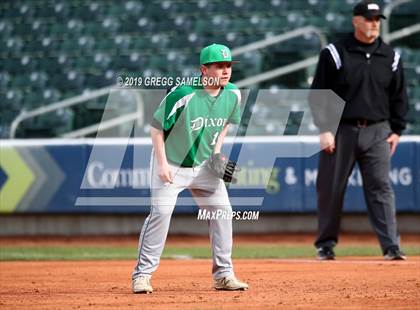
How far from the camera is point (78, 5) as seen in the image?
19.3 m

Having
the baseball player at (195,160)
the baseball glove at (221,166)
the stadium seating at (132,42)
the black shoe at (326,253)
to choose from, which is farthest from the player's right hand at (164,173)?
the stadium seating at (132,42)

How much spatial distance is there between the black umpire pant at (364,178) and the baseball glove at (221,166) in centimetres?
288

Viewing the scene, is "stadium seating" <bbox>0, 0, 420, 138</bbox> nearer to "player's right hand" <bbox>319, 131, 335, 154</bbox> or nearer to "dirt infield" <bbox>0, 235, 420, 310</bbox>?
"player's right hand" <bbox>319, 131, 335, 154</bbox>

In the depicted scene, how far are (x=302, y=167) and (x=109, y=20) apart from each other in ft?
20.2

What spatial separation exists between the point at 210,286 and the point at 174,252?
4.59m

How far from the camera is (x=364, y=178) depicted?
31.8ft

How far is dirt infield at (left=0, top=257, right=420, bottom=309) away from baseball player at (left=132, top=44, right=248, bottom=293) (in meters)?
0.29

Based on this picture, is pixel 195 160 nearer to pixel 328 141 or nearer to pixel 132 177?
pixel 328 141

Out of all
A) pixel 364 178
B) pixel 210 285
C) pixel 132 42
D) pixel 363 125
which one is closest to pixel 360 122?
pixel 363 125

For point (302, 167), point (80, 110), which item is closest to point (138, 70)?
point (80, 110)

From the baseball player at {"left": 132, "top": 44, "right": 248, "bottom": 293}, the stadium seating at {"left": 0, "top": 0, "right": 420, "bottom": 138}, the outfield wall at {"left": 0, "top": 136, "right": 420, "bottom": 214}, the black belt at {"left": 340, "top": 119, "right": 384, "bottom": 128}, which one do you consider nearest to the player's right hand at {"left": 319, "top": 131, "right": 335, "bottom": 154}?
the black belt at {"left": 340, "top": 119, "right": 384, "bottom": 128}

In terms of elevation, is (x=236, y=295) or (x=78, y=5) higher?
(x=78, y=5)

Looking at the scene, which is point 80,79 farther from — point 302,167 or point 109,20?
point 302,167

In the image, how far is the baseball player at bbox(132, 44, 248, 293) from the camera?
6758 millimetres
